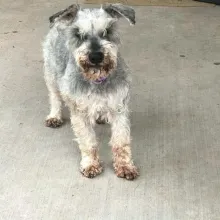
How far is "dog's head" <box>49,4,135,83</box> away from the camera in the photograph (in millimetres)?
2967

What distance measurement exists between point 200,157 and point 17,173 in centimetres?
123

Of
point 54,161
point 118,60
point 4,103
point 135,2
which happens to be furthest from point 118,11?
point 135,2

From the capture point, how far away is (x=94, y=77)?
10.1 ft

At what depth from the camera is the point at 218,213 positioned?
9.81ft

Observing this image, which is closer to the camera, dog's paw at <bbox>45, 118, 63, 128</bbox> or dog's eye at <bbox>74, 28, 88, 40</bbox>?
dog's eye at <bbox>74, 28, 88, 40</bbox>

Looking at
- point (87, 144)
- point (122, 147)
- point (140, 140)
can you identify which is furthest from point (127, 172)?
point (140, 140)

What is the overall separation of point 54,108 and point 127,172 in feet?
3.18

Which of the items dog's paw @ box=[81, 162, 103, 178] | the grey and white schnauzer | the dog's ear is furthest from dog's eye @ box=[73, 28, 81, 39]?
dog's paw @ box=[81, 162, 103, 178]

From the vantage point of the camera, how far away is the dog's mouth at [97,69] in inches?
117

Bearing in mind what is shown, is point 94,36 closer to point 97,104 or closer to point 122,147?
point 97,104

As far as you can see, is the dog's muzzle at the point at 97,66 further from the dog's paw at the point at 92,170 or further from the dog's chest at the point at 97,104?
the dog's paw at the point at 92,170

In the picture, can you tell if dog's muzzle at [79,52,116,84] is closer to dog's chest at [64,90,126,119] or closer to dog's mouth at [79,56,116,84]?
dog's mouth at [79,56,116,84]

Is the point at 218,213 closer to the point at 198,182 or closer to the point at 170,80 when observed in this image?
the point at 198,182

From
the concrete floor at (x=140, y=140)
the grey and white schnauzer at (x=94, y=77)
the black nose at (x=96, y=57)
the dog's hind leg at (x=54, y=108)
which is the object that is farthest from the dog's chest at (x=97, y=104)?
the dog's hind leg at (x=54, y=108)
